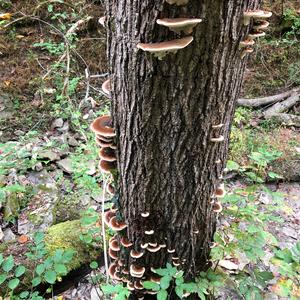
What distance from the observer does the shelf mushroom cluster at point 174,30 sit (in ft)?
4.41

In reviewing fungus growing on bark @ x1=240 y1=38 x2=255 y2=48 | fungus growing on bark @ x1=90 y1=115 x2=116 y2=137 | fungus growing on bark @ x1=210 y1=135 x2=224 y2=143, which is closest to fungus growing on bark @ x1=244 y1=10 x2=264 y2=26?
fungus growing on bark @ x1=240 y1=38 x2=255 y2=48

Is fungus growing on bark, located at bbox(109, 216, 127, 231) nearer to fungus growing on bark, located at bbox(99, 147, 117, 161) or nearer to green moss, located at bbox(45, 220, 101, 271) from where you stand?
fungus growing on bark, located at bbox(99, 147, 117, 161)

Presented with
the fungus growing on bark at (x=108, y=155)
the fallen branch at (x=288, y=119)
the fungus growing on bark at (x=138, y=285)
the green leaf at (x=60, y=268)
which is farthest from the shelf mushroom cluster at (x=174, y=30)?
the fallen branch at (x=288, y=119)

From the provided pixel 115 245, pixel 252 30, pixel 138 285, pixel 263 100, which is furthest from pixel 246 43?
pixel 263 100

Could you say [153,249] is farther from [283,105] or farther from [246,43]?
[283,105]

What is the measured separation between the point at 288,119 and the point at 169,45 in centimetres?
428

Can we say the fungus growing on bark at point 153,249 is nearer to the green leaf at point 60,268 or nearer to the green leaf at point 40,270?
the green leaf at point 60,268

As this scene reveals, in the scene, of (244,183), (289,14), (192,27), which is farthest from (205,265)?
(289,14)

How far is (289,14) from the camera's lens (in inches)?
247

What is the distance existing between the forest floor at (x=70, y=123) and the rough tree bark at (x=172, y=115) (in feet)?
2.02

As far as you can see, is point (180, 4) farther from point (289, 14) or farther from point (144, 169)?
point (289, 14)

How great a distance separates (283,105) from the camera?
5.45 meters

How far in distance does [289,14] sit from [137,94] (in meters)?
5.70

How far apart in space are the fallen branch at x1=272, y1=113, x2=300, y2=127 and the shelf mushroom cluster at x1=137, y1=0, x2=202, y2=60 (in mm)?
4061
